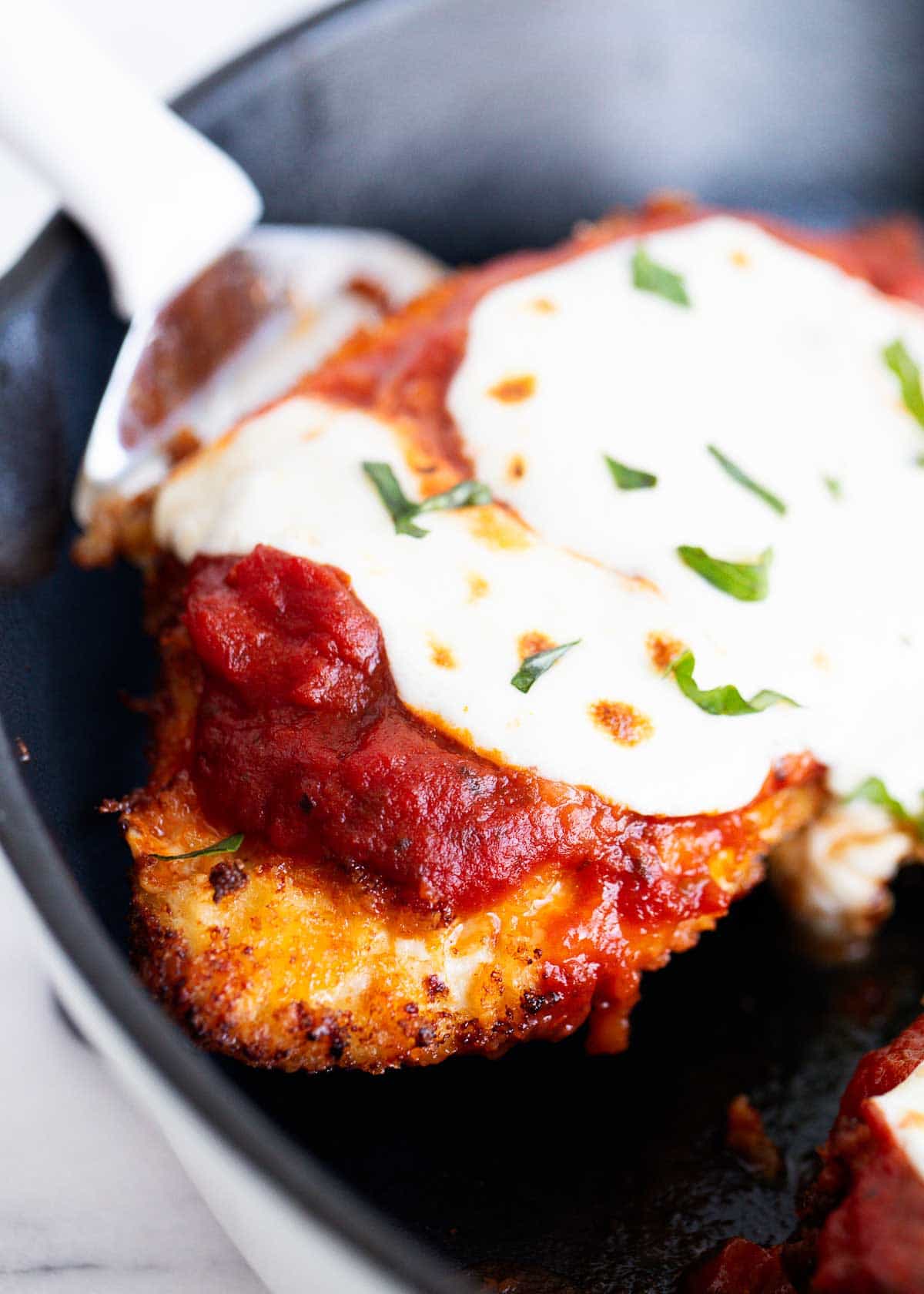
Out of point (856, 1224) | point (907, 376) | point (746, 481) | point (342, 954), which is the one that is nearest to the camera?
point (856, 1224)

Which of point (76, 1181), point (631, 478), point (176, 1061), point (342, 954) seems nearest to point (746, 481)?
point (631, 478)

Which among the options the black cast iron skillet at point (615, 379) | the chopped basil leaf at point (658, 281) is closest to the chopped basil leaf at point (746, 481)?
the black cast iron skillet at point (615, 379)

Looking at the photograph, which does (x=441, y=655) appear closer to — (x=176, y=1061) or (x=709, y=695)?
(x=709, y=695)

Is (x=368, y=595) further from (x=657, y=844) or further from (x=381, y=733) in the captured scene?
(x=657, y=844)

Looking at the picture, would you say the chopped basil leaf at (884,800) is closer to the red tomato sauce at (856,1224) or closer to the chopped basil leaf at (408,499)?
the red tomato sauce at (856,1224)

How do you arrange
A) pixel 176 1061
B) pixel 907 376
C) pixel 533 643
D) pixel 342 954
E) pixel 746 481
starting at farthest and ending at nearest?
pixel 907 376, pixel 746 481, pixel 533 643, pixel 342 954, pixel 176 1061

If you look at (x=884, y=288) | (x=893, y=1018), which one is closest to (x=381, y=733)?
(x=893, y=1018)

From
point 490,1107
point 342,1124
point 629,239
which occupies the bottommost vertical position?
point 490,1107

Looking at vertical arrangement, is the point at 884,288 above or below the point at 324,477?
below
